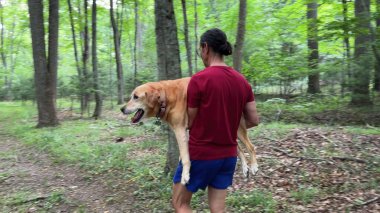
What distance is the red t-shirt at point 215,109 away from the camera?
2.84 meters

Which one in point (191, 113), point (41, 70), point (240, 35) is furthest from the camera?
point (41, 70)

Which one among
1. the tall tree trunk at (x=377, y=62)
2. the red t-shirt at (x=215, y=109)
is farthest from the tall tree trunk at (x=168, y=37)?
the tall tree trunk at (x=377, y=62)

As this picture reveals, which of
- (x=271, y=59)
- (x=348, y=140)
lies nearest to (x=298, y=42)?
(x=271, y=59)

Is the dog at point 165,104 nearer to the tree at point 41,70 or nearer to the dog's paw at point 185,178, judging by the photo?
the dog's paw at point 185,178

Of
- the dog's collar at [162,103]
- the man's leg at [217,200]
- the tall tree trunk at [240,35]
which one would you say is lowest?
the man's leg at [217,200]

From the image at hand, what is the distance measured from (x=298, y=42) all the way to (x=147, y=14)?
1375 cm

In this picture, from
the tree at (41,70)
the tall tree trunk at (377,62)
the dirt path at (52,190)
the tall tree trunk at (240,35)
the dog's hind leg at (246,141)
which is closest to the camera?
the dog's hind leg at (246,141)

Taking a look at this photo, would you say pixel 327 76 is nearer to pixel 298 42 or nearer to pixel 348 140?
pixel 298 42

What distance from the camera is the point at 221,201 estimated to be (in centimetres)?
318

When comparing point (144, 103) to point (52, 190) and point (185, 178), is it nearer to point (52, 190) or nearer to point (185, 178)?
point (185, 178)

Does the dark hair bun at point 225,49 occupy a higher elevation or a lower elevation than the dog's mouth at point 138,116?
higher

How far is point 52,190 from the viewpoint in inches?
256

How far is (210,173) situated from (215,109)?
585 mm

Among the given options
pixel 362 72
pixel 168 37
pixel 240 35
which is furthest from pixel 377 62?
pixel 168 37
